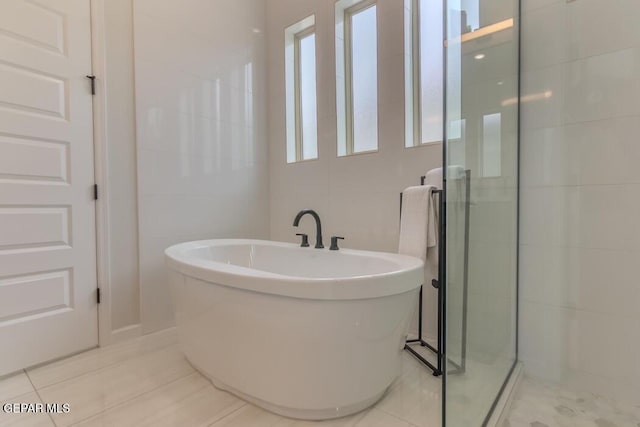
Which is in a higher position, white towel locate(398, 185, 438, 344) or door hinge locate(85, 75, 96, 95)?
door hinge locate(85, 75, 96, 95)

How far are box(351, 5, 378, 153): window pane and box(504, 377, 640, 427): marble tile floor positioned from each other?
66.7 inches

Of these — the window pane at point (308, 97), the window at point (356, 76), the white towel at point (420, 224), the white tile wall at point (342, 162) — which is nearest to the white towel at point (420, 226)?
the white towel at point (420, 224)

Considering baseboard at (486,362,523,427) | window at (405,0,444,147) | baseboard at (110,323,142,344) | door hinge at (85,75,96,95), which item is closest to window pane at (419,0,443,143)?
window at (405,0,444,147)

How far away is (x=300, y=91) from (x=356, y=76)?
2.07 ft

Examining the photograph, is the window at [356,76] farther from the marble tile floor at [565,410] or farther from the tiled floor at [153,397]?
the marble tile floor at [565,410]

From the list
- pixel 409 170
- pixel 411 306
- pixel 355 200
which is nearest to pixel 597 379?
pixel 411 306

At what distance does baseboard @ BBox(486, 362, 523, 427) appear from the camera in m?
1.25

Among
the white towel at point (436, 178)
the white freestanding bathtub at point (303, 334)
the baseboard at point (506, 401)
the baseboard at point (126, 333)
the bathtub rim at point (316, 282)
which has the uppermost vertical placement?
the white towel at point (436, 178)

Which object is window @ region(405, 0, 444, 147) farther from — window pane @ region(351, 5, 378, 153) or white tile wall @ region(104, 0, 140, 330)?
white tile wall @ region(104, 0, 140, 330)

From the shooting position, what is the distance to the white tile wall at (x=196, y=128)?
2.14m

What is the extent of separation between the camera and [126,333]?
6.73 feet

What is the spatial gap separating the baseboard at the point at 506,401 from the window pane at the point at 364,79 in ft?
5.22

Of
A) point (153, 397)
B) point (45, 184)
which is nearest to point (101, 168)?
point (45, 184)

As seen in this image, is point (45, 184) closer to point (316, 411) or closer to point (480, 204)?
point (316, 411)
